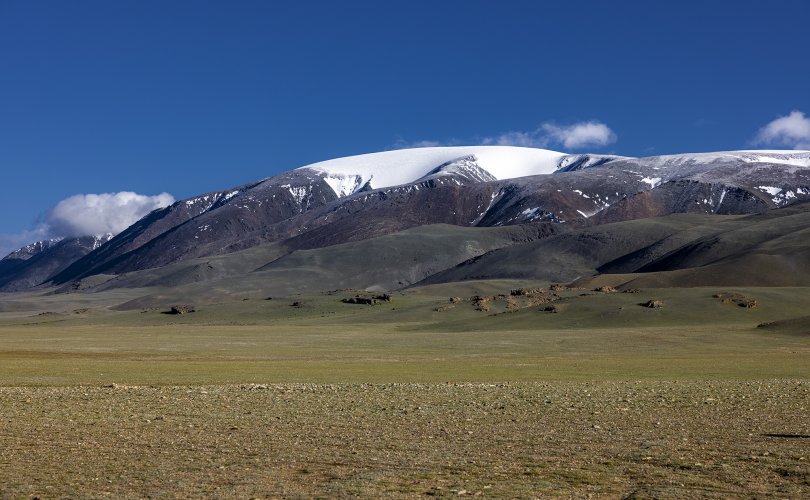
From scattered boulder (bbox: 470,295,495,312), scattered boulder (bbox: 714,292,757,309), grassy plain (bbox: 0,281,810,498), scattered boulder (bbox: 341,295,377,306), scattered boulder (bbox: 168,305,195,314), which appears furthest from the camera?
scattered boulder (bbox: 168,305,195,314)

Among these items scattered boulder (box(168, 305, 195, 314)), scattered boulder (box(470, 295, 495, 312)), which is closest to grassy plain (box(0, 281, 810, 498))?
scattered boulder (box(470, 295, 495, 312))

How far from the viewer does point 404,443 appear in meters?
Result: 21.1

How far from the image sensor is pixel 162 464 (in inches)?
733

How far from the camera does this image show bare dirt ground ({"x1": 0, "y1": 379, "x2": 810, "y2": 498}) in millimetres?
16516

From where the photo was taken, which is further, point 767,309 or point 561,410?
point 767,309

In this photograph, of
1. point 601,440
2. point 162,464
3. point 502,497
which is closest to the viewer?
point 502,497

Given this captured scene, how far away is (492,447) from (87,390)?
1796 centimetres

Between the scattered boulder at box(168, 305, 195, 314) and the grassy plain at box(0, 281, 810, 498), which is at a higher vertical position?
the scattered boulder at box(168, 305, 195, 314)

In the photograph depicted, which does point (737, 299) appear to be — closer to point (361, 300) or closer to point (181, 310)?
point (361, 300)

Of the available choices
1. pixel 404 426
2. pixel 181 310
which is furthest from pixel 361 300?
pixel 404 426

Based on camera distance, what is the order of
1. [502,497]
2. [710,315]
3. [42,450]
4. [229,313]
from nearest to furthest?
[502,497] → [42,450] → [710,315] → [229,313]

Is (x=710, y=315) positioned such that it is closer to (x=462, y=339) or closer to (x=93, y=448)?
(x=462, y=339)

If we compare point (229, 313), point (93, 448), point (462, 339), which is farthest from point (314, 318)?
point (93, 448)

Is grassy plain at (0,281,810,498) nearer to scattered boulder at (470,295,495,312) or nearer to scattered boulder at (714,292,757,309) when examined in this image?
scattered boulder at (714,292,757,309)
